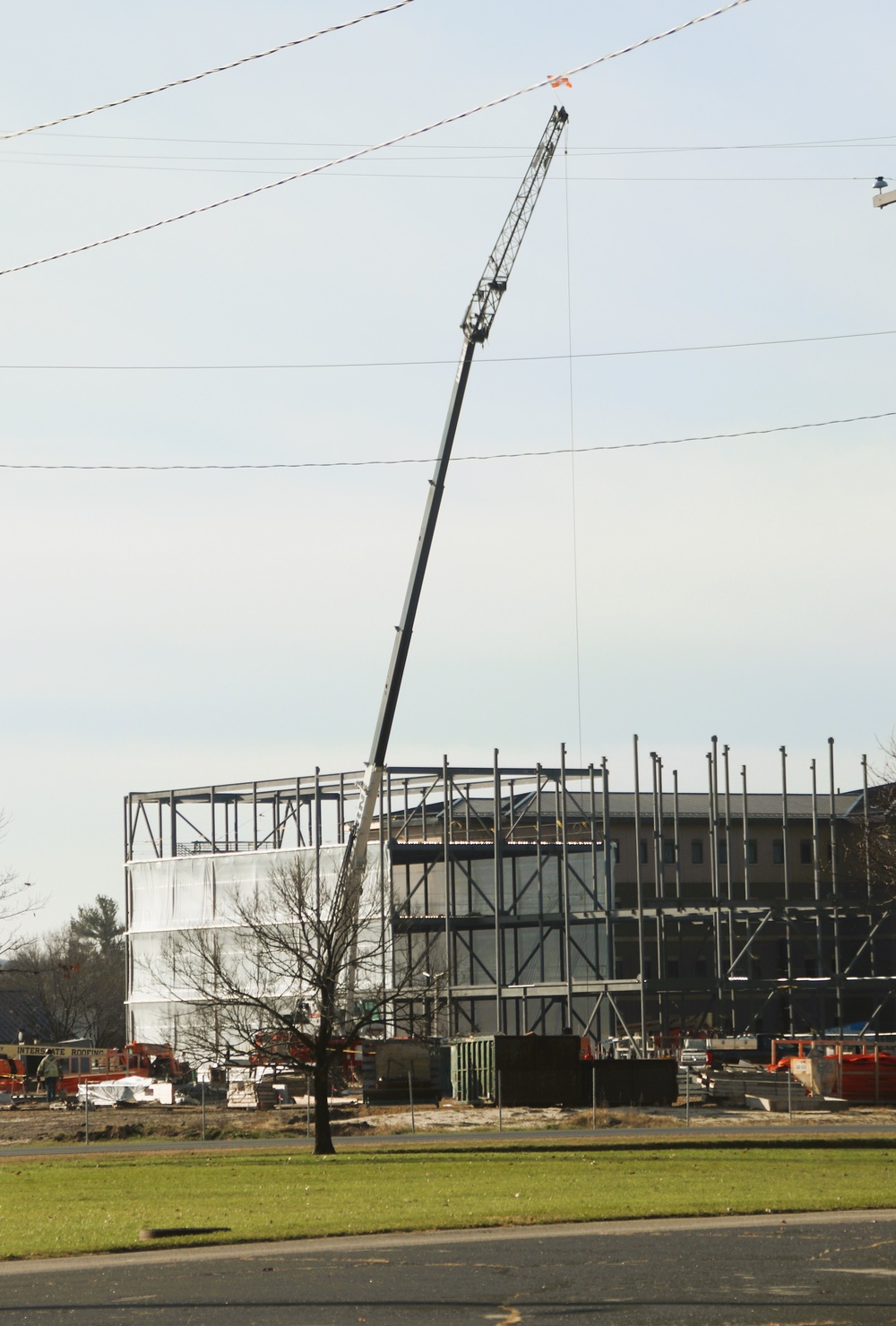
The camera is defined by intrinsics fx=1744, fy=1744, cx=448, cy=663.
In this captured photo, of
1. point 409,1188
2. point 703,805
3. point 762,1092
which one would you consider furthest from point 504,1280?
point 703,805

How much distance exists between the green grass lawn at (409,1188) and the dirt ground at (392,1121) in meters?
6.46

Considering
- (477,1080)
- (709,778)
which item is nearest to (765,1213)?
(477,1080)

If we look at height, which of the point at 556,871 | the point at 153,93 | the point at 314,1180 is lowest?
the point at 314,1180

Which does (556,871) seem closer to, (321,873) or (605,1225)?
(321,873)

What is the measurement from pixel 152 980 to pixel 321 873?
11202 mm

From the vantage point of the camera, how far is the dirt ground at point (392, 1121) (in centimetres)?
4156

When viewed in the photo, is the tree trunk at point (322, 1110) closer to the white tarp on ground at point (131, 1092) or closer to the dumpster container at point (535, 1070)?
the dumpster container at point (535, 1070)

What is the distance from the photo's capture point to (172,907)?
70938 mm

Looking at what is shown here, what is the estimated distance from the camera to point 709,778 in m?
59.6

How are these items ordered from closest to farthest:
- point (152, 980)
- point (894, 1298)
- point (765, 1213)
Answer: point (894, 1298) < point (765, 1213) < point (152, 980)

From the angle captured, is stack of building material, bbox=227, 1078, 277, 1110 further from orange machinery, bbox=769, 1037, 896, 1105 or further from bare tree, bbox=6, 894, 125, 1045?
bare tree, bbox=6, 894, 125, 1045

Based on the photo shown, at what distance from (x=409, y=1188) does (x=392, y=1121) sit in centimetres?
1931

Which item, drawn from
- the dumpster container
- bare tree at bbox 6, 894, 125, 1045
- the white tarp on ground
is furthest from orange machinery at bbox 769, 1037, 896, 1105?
bare tree at bbox 6, 894, 125, 1045

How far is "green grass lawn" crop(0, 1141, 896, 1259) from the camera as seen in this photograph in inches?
779
